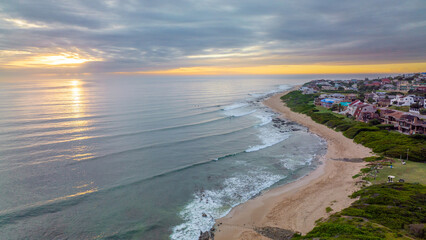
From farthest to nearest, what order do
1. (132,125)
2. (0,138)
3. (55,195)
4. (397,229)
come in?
(132,125) < (0,138) < (55,195) < (397,229)

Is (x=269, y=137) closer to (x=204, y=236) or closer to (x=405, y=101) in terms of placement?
(x=204, y=236)

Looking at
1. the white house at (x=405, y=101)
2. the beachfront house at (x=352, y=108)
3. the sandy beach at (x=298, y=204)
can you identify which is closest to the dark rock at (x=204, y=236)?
the sandy beach at (x=298, y=204)

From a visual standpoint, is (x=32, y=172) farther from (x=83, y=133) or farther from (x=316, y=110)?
(x=316, y=110)

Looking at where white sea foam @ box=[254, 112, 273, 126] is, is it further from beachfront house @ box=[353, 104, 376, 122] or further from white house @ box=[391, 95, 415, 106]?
white house @ box=[391, 95, 415, 106]

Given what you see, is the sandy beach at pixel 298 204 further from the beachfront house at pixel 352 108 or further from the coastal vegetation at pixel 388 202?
the beachfront house at pixel 352 108

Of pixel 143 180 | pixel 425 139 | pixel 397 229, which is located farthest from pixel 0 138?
pixel 425 139

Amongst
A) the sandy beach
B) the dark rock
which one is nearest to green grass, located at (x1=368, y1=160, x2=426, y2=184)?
the sandy beach
